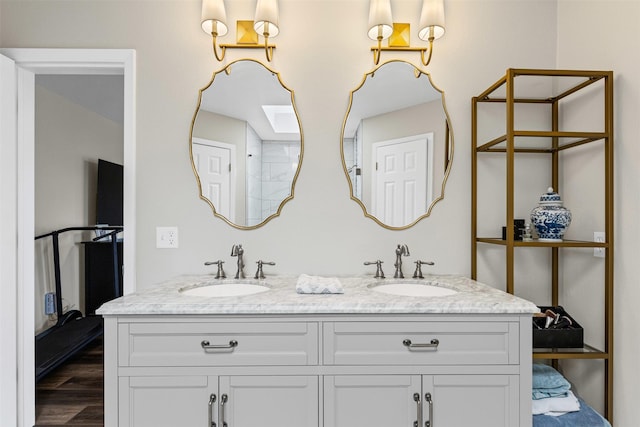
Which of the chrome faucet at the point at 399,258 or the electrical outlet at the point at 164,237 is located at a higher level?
the electrical outlet at the point at 164,237

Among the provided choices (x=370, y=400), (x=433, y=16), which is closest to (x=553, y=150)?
(x=433, y=16)

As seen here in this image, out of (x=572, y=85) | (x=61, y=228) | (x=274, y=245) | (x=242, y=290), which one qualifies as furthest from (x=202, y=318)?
(x=61, y=228)

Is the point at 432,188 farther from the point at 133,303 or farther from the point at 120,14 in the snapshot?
the point at 120,14

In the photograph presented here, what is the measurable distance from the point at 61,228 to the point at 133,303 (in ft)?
9.30

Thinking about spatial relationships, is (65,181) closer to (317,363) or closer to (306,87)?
(306,87)

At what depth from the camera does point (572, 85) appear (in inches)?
73.3

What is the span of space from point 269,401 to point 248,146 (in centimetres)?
127

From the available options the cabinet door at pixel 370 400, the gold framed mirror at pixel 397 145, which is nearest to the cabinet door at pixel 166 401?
the cabinet door at pixel 370 400

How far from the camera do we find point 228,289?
181cm

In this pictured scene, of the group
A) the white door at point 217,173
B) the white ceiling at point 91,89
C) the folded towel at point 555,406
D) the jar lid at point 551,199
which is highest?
the white ceiling at point 91,89

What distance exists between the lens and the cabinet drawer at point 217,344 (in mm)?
1339

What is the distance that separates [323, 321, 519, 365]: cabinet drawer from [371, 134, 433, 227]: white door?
730 millimetres

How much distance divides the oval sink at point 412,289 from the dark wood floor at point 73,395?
6.02 feet

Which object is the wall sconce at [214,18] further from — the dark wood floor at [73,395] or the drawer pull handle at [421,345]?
the dark wood floor at [73,395]
